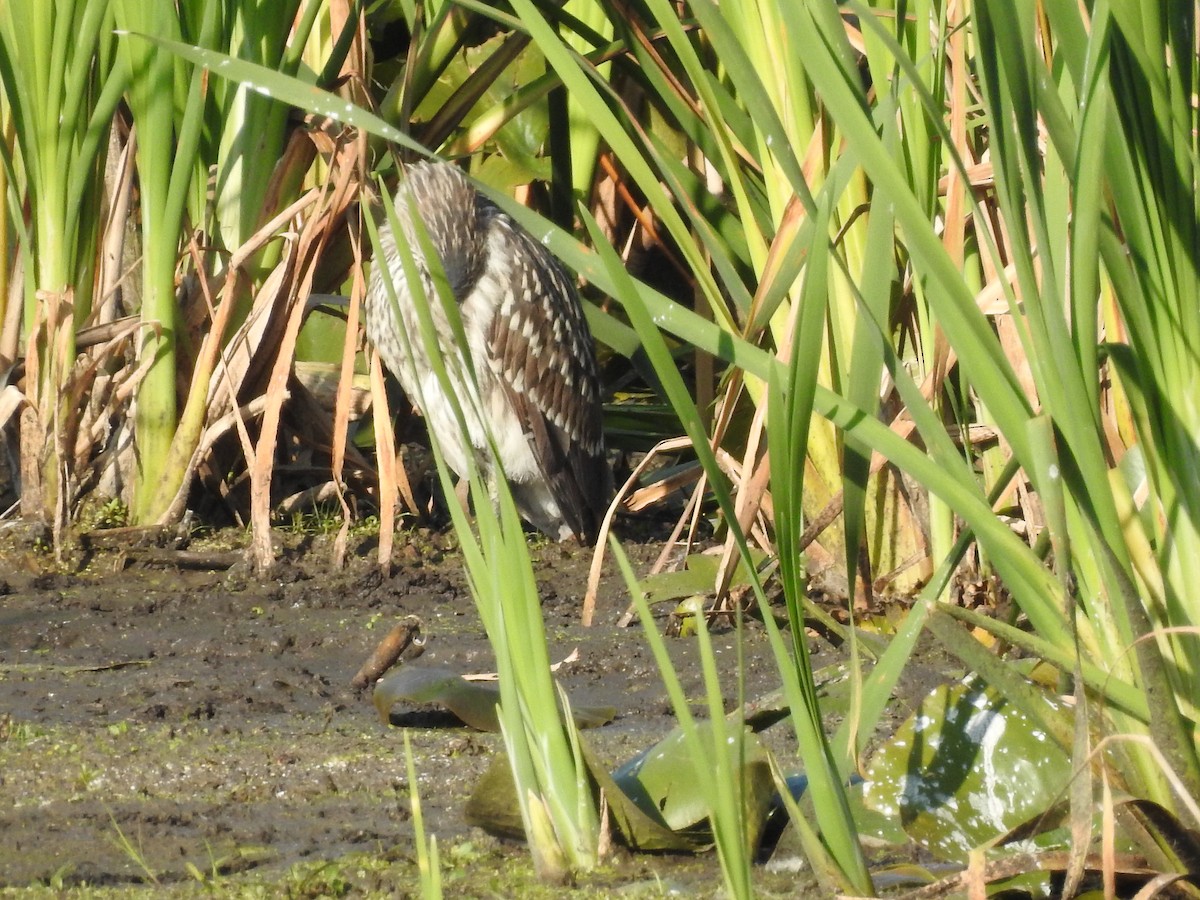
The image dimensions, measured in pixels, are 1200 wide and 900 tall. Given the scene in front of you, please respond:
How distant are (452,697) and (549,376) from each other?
2781 mm

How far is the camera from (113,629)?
3871 mm

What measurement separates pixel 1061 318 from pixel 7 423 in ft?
12.4

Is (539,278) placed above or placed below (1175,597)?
above

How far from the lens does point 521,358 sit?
217 inches

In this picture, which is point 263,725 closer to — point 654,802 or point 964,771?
point 654,802

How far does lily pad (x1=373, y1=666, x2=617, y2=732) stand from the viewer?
2875 millimetres

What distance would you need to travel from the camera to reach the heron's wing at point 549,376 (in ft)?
18.0

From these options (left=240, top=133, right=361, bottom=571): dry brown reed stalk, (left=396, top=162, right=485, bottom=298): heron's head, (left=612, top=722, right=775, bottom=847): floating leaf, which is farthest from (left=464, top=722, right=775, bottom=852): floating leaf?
(left=396, top=162, right=485, bottom=298): heron's head

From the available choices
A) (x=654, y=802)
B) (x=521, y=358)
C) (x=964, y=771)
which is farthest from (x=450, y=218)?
(x=964, y=771)

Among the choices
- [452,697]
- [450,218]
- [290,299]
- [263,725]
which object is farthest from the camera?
[450,218]

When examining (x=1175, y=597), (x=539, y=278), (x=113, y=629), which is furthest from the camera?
(x=539, y=278)

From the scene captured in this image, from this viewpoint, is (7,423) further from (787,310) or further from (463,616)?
(787,310)

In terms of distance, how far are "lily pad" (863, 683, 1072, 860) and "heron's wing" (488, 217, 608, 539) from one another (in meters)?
3.26

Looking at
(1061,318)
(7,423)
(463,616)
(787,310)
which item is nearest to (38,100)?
(7,423)
